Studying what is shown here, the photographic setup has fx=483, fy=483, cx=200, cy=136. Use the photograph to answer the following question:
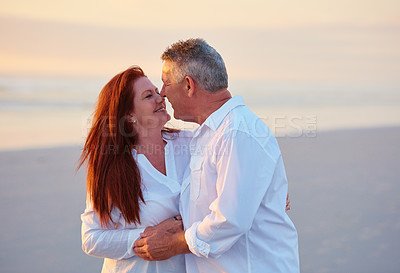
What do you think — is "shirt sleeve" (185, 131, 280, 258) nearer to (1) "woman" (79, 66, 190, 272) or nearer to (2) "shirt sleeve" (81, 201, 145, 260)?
(1) "woman" (79, 66, 190, 272)

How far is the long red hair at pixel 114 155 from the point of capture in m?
2.91

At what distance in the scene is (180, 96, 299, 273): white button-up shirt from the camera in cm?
229

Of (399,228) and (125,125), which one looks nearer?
(125,125)

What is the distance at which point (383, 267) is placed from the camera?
4.87 metres

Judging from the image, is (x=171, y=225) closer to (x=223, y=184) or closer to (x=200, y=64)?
(x=223, y=184)

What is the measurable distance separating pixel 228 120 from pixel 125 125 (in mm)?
946

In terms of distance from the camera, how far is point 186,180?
9.23 feet

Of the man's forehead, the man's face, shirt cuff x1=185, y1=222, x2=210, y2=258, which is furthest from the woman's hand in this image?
the man's forehead

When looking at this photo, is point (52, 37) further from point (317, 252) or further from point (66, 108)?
point (317, 252)

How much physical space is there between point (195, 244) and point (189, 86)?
83cm

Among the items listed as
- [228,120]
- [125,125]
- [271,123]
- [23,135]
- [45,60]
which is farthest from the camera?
[45,60]

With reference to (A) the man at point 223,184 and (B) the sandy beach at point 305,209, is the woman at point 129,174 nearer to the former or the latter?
(A) the man at point 223,184

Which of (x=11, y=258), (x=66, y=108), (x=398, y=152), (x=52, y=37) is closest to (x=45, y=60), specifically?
(x=52, y=37)

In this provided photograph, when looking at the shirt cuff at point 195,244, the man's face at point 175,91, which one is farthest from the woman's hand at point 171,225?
the man's face at point 175,91
